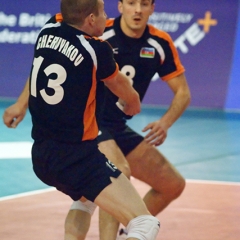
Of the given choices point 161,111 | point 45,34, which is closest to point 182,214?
point 45,34

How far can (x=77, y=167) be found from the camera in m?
3.90

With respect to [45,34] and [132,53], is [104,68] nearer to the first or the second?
[45,34]

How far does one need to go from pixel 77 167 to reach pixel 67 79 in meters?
0.52

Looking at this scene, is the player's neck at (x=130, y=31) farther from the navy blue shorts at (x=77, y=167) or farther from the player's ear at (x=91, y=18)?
the navy blue shorts at (x=77, y=167)

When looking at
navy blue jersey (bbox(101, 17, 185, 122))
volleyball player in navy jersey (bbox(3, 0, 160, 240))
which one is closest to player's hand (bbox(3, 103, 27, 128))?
volleyball player in navy jersey (bbox(3, 0, 160, 240))

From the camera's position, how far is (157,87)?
11328 millimetres

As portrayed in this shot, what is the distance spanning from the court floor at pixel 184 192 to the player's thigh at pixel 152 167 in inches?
20.7

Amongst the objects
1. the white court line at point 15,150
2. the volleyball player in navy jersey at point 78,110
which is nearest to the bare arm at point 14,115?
the volleyball player in navy jersey at point 78,110

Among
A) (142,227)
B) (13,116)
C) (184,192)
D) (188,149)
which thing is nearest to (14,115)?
(13,116)

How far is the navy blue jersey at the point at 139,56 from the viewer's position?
528 cm

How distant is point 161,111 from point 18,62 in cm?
266

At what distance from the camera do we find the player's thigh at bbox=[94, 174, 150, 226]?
380 centimetres

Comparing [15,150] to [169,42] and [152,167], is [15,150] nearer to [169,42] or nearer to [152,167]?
[152,167]

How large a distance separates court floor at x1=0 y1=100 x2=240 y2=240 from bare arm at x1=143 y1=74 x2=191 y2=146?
101cm
